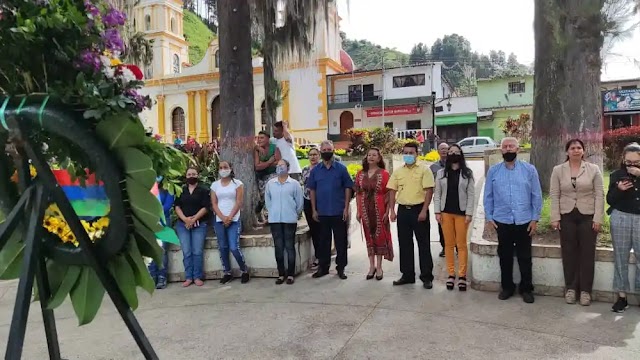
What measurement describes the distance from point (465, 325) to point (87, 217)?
2.93 metres

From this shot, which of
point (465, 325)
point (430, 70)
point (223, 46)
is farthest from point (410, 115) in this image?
point (465, 325)

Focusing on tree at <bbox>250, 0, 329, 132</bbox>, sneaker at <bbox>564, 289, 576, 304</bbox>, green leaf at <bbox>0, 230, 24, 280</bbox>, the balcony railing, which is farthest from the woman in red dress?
the balcony railing

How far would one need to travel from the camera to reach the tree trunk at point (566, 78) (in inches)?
203

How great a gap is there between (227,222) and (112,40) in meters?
3.41

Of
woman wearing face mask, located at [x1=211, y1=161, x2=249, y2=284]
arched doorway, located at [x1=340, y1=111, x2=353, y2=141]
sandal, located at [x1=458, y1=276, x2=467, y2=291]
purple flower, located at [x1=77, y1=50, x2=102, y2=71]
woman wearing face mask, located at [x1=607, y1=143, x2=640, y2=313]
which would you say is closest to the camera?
purple flower, located at [x1=77, y1=50, x2=102, y2=71]

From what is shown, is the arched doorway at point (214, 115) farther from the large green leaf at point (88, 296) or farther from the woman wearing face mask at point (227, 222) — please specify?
the large green leaf at point (88, 296)

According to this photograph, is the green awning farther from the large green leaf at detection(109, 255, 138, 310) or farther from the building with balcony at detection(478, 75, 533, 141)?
the large green leaf at detection(109, 255, 138, 310)

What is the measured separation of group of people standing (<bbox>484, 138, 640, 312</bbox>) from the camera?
4129 millimetres

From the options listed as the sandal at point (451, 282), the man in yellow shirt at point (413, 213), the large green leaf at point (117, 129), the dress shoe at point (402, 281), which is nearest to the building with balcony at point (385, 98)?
the man in yellow shirt at point (413, 213)

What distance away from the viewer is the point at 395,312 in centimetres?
427

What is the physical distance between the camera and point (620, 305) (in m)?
4.12

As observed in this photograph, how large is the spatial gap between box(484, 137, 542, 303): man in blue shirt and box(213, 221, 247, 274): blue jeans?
2.79 meters

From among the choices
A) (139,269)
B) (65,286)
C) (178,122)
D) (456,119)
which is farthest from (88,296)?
→ (456,119)

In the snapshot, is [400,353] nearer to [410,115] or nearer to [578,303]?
[578,303]
